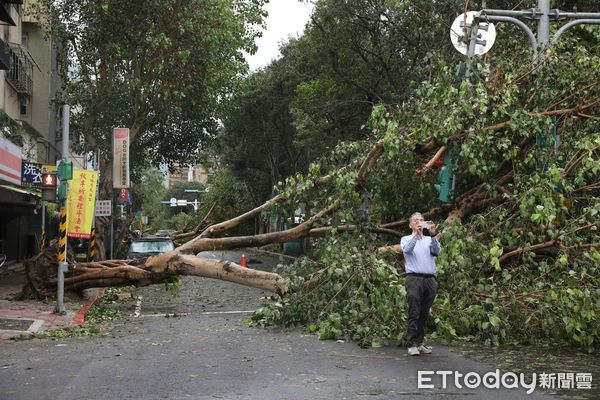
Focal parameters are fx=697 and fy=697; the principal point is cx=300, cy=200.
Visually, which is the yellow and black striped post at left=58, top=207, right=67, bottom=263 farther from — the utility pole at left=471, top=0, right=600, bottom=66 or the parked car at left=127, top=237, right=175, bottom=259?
the utility pole at left=471, top=0, right=600, bottom=66

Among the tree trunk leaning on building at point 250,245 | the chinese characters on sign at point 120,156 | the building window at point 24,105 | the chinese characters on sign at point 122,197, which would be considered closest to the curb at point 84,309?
the tree trunk leaning on building at point 250,245

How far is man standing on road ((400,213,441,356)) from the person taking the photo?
8.62 m

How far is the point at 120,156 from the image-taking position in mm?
25875

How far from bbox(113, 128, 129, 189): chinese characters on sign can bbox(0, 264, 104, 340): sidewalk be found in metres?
7.98

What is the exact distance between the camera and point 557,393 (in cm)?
655

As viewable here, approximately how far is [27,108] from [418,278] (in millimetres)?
28907

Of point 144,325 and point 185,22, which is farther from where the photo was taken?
point 185,22

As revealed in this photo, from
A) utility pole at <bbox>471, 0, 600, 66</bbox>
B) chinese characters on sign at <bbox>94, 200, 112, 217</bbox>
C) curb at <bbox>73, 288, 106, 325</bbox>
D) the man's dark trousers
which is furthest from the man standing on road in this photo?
chinese characters on sign at <bbox>94, 200, 112, 217</bbox>

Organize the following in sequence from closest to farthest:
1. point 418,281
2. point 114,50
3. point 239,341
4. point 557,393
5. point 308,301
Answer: point 557,393 → point 418,281 → point 239,341 → point 308,301 → point 114,50

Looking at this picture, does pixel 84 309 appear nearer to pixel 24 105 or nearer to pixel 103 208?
pixel 103 208

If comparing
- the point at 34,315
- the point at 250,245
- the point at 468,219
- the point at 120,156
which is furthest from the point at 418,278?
the point at 120,156

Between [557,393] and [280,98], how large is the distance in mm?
30411

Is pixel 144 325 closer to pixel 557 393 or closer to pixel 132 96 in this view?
pixel 557 393

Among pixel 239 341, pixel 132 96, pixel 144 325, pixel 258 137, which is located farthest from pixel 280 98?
pixel 239 341
